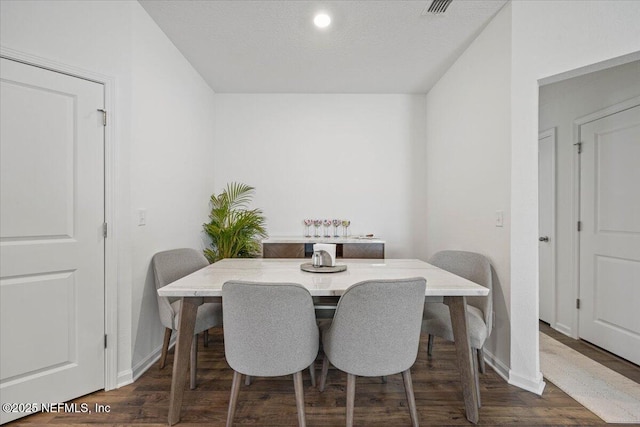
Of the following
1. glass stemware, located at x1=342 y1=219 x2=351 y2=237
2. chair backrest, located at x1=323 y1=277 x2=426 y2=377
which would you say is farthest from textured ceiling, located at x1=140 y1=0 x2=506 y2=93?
chair backrest, located at x1=323 y1=277 x2=426 y2=377

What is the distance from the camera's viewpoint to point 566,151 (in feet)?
9.21

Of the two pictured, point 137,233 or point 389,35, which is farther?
point 389,35

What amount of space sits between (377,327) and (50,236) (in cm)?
202

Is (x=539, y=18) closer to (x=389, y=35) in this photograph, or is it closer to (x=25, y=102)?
(x=389, y=35)

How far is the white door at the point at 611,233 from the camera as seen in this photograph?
2273 mm

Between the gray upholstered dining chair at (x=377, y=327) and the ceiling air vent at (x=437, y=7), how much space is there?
1.97 meters

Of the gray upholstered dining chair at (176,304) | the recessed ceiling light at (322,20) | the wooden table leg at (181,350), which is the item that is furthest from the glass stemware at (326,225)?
the wooden table leg at (181,350)

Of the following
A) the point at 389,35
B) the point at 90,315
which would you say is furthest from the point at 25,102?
the point at 389,35

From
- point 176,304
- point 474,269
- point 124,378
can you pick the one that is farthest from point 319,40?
point 124,378

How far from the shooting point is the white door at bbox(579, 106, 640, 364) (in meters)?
2.27

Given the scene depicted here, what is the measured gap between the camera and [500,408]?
1.77m

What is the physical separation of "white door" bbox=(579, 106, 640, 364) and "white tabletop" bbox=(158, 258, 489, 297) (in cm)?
166

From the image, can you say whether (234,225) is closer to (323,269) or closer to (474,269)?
(323,269)

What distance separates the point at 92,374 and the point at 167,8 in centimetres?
263
